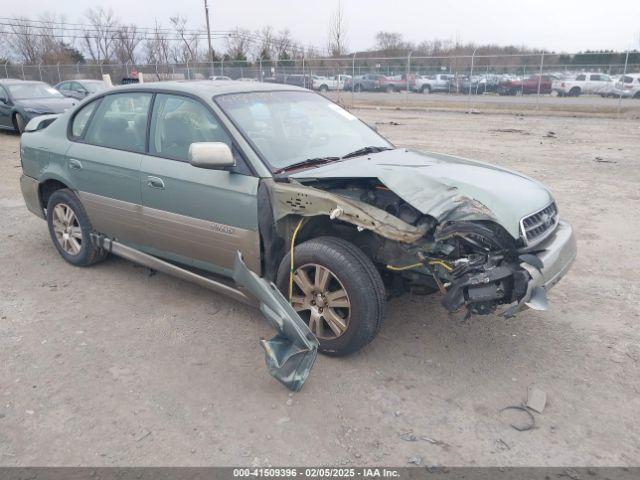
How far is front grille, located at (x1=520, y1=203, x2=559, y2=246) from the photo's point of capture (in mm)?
3277

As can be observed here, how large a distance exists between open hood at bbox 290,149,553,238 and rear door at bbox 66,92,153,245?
1.54 m

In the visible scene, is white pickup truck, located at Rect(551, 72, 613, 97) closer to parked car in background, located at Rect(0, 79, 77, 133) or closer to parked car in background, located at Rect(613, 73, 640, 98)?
parked car in background, located at Rect(613, 73, 640, 98)

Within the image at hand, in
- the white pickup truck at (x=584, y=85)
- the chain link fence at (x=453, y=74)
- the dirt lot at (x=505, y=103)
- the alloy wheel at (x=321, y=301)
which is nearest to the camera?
the alloy wheel at (x=321, y=301)

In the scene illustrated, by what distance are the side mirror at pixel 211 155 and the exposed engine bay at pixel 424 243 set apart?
1.26 ft

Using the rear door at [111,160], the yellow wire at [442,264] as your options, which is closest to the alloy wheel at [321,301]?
the yellow wire at [442,264]

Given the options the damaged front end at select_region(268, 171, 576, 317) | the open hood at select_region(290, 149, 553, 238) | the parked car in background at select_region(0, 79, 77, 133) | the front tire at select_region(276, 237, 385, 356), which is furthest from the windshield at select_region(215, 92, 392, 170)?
the parked car in background at select_region(0, 79, 77, 133)

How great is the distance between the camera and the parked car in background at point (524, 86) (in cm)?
2595

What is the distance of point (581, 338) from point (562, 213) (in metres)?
3.35

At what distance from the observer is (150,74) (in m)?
35.1

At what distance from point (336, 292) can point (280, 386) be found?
0.68m

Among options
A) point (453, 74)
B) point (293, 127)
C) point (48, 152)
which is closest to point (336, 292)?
point (293, 127)

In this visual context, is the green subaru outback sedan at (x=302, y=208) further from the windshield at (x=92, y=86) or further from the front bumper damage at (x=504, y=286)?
the windshield at (x=92, y=86)

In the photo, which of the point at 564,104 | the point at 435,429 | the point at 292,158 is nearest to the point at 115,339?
the point at 292,158

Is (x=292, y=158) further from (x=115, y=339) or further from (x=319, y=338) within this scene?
(x=115, y=339)
